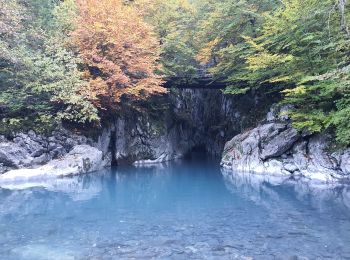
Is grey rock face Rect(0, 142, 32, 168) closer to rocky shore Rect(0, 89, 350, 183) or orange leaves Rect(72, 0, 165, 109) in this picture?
rocky shore Rect(0, 89, 350, 183)

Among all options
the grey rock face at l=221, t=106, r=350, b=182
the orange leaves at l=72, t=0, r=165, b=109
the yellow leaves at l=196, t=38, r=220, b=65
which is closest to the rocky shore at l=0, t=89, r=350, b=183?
the grey rock face at l=221, t=106, r=350, b=182

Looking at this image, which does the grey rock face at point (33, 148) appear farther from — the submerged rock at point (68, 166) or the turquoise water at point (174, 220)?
the turquoise water at point (174, 220)

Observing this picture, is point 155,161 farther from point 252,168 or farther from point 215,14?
point 215,14

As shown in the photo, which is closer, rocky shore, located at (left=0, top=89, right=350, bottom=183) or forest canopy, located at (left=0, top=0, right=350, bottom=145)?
forest canopy, located at (left=0, top=0, right=350, bottom=145)

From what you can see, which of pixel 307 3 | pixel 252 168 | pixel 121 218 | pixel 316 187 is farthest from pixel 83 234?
pixel 307 3

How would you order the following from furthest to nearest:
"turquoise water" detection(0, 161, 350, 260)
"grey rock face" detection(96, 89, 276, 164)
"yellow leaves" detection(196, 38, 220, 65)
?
"grey rock face" detection(96, 89, 276, 164), "yellow leaves" detection(196, 38, 220, 65), "turquoise water" detection(0, 161, 350, 260)

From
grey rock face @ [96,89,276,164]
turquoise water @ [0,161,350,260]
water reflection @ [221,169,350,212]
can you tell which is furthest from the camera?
grey rock face @ [96,89,276,164]

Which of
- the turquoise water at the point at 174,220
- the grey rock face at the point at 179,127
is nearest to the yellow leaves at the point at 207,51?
the grey rock face at the point at 179,127

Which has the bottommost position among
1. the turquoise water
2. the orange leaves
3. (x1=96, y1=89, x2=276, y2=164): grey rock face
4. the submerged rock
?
the turquoise water

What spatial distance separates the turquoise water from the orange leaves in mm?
5174

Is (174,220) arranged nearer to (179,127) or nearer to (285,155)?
(285,155)

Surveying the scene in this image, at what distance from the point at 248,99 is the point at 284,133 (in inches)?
234

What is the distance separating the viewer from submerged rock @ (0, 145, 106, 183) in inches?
639

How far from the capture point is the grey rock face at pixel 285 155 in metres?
16.0
